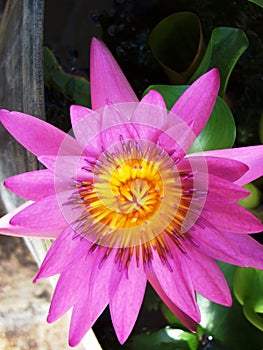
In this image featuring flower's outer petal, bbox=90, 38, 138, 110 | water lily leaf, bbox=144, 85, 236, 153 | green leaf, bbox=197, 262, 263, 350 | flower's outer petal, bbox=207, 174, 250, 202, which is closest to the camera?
flower's outer petal, bbox=207, 174, 250, 202

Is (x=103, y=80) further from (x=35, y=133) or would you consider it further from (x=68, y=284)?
(x=68, y=284)

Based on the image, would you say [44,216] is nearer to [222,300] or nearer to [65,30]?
[222,300]

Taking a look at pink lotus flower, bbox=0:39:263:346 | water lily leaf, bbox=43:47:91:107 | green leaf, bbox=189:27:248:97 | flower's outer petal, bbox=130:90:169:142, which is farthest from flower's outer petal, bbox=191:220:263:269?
water lily leaf, bbox=43:47:91:107

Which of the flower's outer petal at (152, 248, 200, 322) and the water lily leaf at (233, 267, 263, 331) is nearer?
the flower's outer petal at (152, 248, 200, 322)

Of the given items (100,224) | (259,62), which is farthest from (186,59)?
(100,224)

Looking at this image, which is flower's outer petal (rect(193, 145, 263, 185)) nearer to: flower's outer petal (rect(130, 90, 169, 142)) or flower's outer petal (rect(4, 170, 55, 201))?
flower's outer petal (rect(130, 90, 169, 142))
